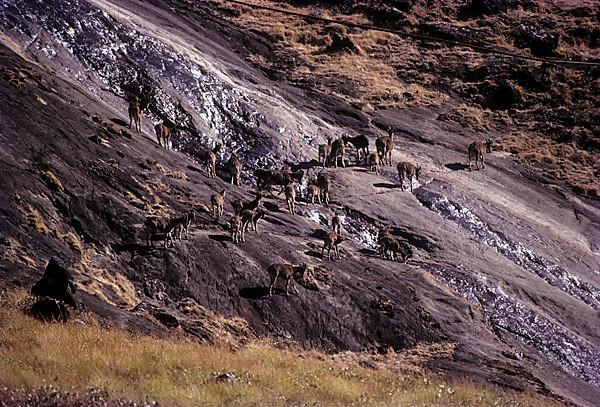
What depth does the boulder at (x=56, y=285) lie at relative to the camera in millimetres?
16062

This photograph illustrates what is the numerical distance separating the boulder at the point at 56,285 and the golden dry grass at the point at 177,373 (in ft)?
1.62

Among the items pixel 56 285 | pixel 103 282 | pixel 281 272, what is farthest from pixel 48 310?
pixel 281 272

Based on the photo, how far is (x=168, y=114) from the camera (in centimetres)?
3422

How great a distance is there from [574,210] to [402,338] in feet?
78.9

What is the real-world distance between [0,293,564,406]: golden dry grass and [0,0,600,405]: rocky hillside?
70.2 inches

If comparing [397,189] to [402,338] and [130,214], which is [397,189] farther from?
[130,214]

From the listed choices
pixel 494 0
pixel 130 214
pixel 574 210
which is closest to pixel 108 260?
pixel 130 214

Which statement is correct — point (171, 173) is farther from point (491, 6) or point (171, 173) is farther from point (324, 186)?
point (491, 6)

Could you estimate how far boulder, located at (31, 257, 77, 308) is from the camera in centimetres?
1606

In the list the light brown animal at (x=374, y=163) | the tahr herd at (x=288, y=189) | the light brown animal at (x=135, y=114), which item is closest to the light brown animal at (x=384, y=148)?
the tahr herd at (x=288, y=189)

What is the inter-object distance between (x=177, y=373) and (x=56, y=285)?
A: 136 inches

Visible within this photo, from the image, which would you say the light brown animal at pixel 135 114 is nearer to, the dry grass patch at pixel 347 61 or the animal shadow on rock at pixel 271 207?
the animal shadow on rock at pixel 271 207

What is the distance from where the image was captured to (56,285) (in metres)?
16.1

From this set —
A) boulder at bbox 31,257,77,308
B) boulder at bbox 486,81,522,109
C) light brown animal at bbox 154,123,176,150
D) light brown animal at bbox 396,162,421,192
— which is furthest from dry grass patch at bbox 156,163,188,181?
boulder at bbox 486,81,522,109
